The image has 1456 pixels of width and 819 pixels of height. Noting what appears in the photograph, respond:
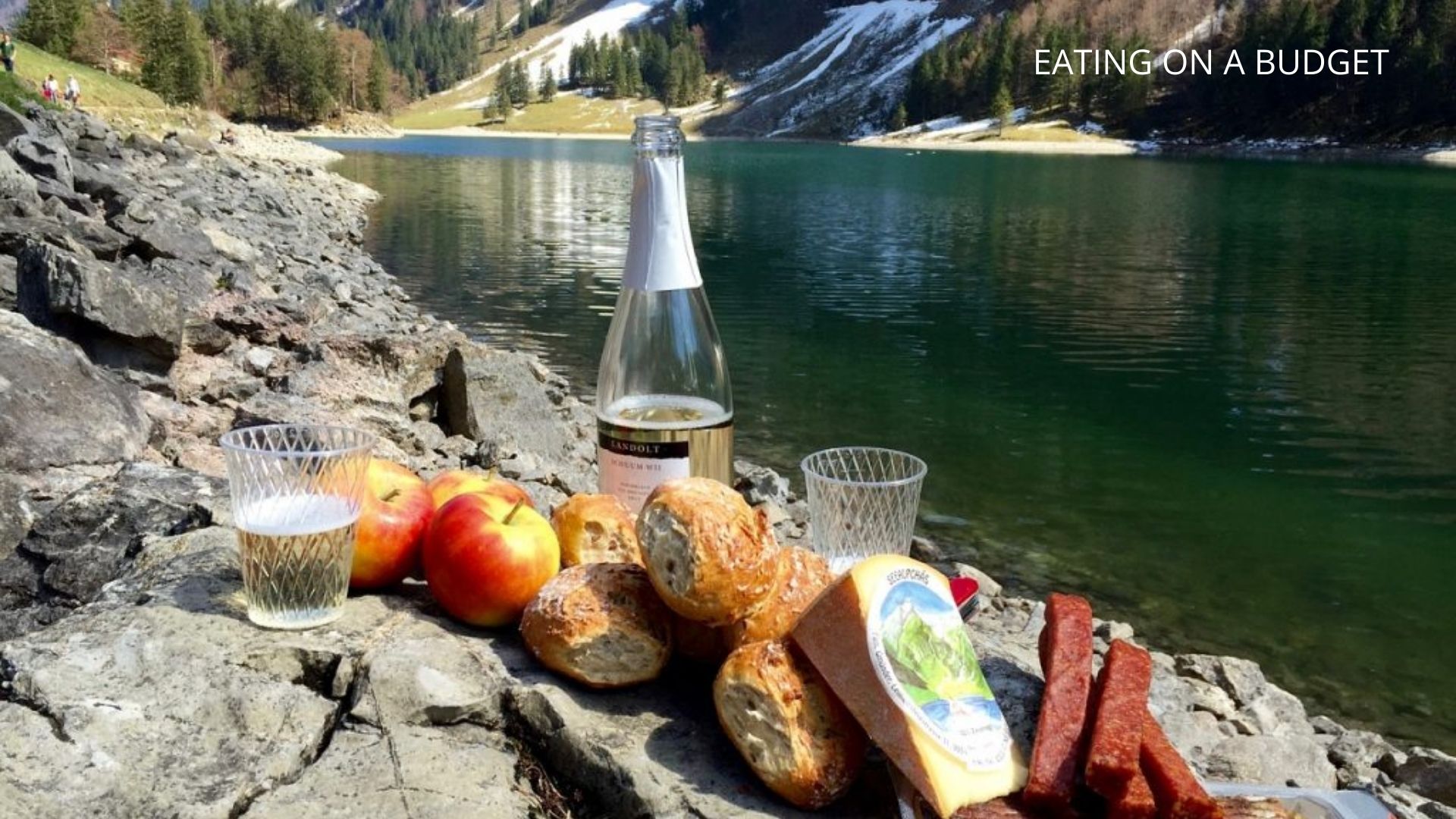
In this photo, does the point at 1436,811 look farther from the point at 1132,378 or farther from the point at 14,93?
the point at 14,93

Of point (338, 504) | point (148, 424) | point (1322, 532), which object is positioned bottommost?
point (1322, 532)

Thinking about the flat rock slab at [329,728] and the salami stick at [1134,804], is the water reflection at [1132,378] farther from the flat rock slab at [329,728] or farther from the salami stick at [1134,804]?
the flat rock slab at [329,728]

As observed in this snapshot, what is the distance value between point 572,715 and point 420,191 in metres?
66.7

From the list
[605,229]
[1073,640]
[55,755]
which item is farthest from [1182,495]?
[605,229]

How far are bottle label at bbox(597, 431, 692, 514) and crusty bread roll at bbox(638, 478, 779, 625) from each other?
2.52ft

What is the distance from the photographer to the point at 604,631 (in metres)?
2.76

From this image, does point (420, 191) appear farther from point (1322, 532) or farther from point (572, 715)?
point (572, 715)

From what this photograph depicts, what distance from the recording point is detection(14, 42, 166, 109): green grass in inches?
2675

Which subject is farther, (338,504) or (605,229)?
(605,229)

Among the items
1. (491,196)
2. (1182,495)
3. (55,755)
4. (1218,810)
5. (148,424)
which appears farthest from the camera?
(491,196)

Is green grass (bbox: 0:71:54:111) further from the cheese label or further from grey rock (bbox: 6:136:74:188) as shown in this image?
the cheese label

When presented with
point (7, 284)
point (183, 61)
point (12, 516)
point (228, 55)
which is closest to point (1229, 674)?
point (12, 516)

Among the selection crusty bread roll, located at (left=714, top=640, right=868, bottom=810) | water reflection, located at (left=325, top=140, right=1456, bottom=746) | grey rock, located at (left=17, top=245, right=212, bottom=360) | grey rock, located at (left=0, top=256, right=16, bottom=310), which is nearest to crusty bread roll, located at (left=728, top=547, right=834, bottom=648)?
crusty bread roll, located at (left=714, top=640, right=868, bottom=810)

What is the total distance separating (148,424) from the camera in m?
7.39
